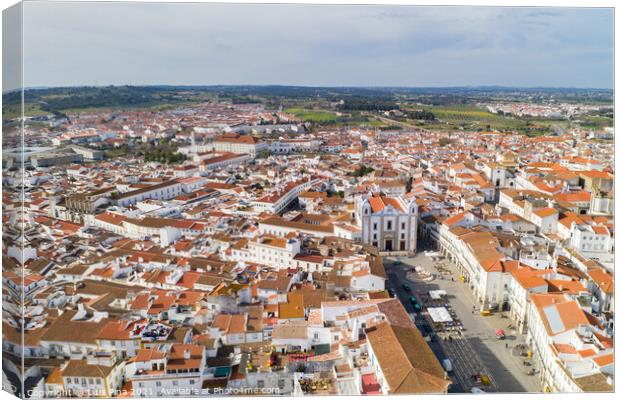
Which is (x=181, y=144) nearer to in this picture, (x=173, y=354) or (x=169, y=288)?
(x=169, y=288)

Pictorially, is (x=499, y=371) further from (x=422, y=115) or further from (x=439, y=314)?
(x=422, y=115)

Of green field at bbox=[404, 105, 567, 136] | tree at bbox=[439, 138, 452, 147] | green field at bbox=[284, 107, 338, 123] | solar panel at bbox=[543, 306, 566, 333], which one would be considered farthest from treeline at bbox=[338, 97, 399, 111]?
solar panel at bbox=[543, 306, 566, 333]

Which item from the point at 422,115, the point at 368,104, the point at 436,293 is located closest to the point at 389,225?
the point at 436,293

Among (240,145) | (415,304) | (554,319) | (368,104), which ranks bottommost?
(415,304)

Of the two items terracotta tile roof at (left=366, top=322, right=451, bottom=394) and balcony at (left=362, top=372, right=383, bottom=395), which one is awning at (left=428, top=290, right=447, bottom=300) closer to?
terracotta tile roof at (left=366, top=322, right=451, bottom=394)

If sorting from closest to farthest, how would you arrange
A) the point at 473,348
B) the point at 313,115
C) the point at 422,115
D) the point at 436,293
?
1. the point at 473,348
2. the point at 436,293
3. the point at 422,115
4. the point at 313,115

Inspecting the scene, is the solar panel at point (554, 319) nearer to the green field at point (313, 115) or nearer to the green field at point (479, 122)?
the green field at point (479, 122)
